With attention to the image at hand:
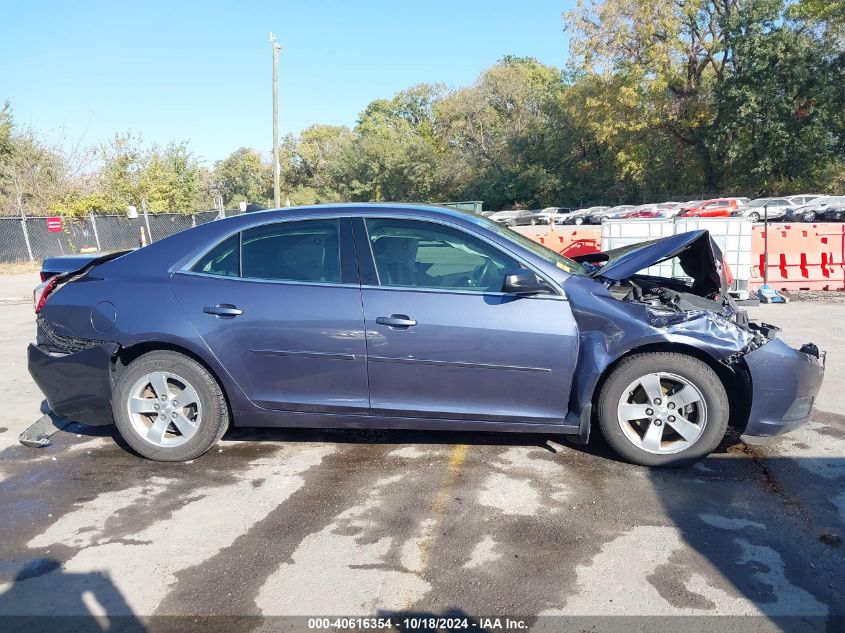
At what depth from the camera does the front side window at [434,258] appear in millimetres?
4195

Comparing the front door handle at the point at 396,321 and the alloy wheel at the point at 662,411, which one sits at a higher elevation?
the front door handle at the point at 396,321

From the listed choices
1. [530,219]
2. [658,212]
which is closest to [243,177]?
[530,219]

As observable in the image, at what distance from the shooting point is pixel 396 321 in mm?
4098

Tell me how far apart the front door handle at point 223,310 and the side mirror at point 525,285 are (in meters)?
1.67

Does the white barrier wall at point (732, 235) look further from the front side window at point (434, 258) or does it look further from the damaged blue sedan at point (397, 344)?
the front side window at point (434, 258)

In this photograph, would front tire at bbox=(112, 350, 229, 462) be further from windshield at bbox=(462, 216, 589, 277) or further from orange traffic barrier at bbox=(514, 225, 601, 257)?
orange traffic barrier at bbox=(514, 225, 601, 257)

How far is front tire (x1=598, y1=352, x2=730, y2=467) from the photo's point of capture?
4.06 metres

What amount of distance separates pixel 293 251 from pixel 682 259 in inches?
115

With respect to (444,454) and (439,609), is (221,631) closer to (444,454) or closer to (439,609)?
(439,609)

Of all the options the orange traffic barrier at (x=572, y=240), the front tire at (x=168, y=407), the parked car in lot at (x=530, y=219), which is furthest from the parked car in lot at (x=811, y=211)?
the front tire at (x=168, y=407)

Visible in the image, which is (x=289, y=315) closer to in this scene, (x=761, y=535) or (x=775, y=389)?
(x=761, y=535)

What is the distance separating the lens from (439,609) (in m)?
2.82

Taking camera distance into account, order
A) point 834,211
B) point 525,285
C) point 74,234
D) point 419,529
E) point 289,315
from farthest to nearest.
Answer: point 834,211 < point 74,234 < point 289,315 < point 525,285 < point 419,529

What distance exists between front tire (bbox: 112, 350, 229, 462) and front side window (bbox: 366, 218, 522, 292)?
4.45 feet
